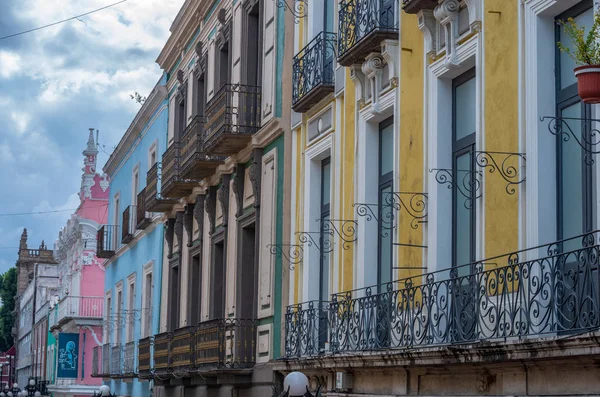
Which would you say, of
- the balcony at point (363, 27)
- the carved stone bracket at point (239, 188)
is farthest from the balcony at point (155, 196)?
the balcony at point (363, 27)

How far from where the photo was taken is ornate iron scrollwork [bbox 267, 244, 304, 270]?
16.4m

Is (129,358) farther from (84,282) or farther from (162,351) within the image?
(84,282)

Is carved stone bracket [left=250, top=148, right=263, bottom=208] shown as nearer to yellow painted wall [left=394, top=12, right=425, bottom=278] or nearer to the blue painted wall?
yellow painted wall [left=394, top=12, right=425, bottom=278]

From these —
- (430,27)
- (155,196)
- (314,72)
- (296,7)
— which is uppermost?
(296,7)

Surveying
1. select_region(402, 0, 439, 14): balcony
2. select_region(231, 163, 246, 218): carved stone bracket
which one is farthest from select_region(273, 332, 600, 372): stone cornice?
select_region(231, 163, 246, 218): carved stone bracket

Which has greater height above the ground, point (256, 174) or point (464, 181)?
point (256, 174)

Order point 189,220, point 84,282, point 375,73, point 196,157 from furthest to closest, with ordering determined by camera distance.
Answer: point 84,282
point 189,220
point 196,157
point 375,73

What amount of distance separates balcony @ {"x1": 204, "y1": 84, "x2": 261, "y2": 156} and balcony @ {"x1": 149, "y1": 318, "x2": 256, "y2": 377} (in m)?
2.84

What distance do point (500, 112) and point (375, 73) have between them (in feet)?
11.2

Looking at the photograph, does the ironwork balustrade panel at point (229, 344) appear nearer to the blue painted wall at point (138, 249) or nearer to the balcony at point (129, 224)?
the blue painted wall at point (138, 249)

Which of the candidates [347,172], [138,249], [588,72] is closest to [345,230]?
[347,172]

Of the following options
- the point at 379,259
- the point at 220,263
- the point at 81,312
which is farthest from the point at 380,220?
the point at 81,312

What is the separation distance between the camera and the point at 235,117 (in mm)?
19031

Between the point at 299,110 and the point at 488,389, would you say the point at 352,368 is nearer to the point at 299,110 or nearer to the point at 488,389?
the point at 488,389
